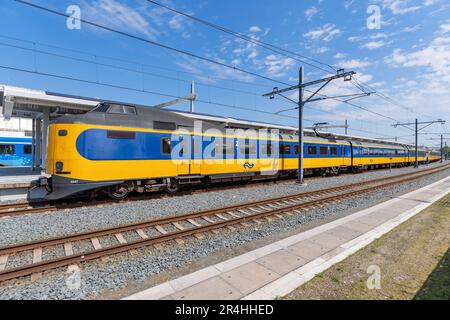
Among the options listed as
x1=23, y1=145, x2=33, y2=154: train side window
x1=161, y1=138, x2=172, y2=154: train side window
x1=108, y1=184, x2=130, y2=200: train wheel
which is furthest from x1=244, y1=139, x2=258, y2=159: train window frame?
x1=23, y1=145, x2=33, y2=154: train side window

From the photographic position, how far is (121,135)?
26.9ft

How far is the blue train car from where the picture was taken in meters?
21.1

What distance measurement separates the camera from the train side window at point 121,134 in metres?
7.94

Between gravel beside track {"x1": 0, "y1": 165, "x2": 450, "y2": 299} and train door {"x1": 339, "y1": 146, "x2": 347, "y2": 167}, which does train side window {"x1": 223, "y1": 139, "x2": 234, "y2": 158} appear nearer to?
gravel beside track {"x1": 0, "y1": 165, "x2": 450, "y2": 299}

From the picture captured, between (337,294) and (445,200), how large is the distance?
423 inches

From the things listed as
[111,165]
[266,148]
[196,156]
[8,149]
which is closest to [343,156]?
[266,148]

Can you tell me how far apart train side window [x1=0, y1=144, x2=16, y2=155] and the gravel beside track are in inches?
818

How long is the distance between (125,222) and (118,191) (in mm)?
2550

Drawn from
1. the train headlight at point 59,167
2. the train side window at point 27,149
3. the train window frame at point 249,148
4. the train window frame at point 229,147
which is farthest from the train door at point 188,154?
the train side window at point 27,149

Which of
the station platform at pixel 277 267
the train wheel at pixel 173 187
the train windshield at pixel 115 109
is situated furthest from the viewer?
the train wheel at pixel 173 187

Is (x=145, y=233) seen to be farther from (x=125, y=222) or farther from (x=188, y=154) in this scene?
(x=188, y=154)

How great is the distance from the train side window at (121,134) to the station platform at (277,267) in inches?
241

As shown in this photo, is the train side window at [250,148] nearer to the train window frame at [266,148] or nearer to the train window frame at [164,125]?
the train window frame at [266,148]

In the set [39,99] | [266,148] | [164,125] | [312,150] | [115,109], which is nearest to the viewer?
[115,109]
